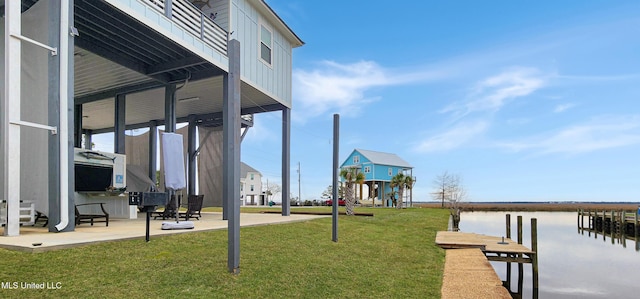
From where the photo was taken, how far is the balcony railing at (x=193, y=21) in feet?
31.6

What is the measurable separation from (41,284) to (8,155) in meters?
3.34

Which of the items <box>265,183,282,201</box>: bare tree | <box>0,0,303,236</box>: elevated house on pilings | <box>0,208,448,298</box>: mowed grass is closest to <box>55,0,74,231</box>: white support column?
<box>0,0,303,236</box>: elevated house on pilings

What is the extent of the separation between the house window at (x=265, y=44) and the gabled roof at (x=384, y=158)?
27182 mm

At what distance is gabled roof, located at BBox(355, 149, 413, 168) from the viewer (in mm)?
41016

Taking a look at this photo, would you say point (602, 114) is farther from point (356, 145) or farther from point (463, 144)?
point (356, 145)

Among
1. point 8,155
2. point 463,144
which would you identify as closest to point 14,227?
point 8,155

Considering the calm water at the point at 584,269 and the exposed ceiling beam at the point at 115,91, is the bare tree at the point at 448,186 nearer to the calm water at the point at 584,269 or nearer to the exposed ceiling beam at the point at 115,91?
the calm water at the point at 584,269

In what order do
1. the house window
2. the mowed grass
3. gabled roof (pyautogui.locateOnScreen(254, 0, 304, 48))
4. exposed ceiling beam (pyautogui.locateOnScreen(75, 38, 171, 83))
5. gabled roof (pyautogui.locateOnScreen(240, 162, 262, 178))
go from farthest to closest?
gabled roof (pyautogui.locateOnScreen(240, 162, 262, 178)) < the house window < gabled roof (pyautogui.locateOnScreen(254, 0, 304, 48)) < exposed ceiling beam (pyautogui.locateOnScreen(75, 38, 171, 83)) < the mowed grass

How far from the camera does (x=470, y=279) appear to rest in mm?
7477

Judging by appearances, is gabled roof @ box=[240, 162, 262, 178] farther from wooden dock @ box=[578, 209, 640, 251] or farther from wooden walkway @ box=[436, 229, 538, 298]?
wooden walkway @ box=[436, 229, 538, 298]

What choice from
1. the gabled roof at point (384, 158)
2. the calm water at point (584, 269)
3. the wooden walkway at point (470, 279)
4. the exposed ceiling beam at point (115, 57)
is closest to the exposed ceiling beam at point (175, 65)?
the exposed ceiling beam at point (115, 57)

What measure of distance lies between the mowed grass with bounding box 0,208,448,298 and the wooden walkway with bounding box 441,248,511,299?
0.80 ft

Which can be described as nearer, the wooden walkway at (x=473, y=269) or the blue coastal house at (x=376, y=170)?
the wooden walkway at (x=473, y=269)

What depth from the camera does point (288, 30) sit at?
15.3 m
